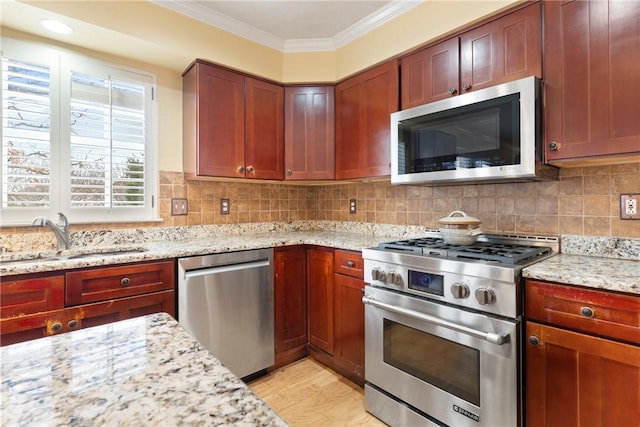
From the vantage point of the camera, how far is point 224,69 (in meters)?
2.31

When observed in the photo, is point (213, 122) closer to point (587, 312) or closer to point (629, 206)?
point (587, 312)

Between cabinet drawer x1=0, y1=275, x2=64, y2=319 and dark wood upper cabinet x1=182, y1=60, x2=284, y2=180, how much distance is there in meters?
1.04

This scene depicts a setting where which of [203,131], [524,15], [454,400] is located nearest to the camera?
[454,400]

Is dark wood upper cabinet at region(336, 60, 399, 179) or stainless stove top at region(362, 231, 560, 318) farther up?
dark wood upper cabinet at region(336, 60, 399, 179)

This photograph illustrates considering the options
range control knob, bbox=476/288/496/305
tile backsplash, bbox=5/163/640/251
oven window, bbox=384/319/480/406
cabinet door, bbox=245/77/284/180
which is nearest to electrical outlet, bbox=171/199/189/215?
tile backsplash, bbox=5/163/640/251

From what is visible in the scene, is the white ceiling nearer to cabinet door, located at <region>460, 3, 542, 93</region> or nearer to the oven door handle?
cabinet door, located at <region>460, 3, 542, 93</region>

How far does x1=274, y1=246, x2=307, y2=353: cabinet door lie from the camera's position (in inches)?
89.7

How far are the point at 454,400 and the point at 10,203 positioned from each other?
2.62m

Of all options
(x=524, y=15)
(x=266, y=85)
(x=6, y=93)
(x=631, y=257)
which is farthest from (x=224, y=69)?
(x=631, y=257)

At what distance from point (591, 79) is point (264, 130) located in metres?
1.98

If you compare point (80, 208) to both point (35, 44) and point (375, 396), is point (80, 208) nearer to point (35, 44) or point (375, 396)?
point (35, 44)

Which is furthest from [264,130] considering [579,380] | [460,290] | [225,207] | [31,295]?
[579,380]

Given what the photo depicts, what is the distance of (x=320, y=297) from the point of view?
91.1 inches

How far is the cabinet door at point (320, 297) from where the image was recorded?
2.24 meters
